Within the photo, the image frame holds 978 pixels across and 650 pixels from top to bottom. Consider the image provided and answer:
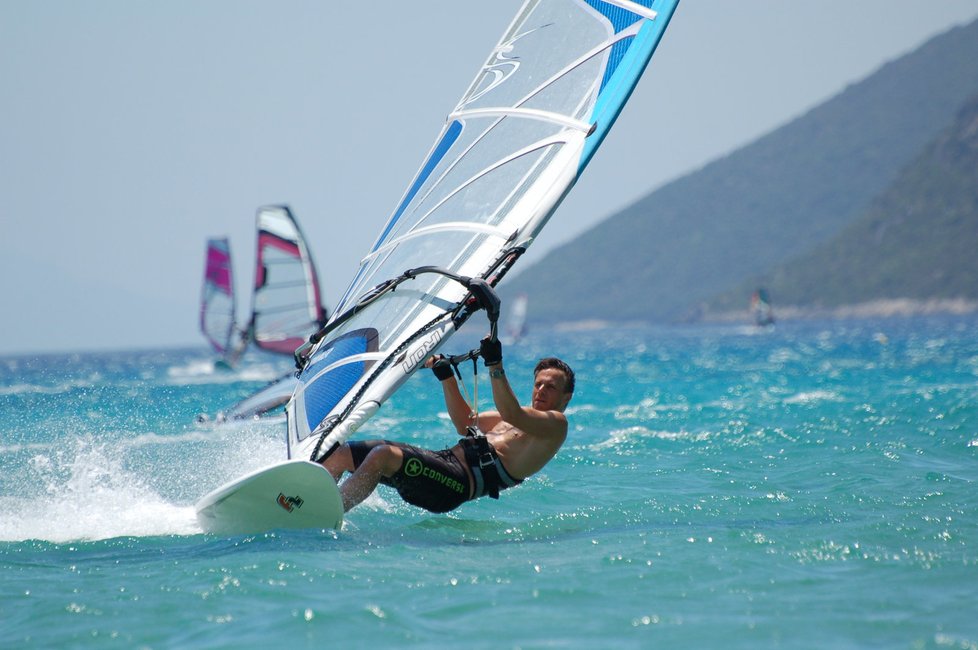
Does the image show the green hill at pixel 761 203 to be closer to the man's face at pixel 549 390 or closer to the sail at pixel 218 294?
the sail at pixel 218 294

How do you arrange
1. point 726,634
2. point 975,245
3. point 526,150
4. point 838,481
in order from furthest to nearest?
1. point 975,245
2. point 838,481
3. point 526,150
4. point 726,634

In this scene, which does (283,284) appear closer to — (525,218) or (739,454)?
(739,454)

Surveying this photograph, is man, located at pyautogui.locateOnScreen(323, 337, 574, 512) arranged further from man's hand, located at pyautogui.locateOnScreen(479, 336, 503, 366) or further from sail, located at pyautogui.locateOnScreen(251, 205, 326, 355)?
sail, located at pyautogui.locateOnScreen(251, 205, 326, 355)

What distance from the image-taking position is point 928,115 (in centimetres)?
16812

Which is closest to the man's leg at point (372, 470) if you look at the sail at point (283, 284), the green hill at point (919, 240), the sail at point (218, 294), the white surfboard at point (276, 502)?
the white surfboard at point (276, 502)

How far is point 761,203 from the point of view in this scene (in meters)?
171

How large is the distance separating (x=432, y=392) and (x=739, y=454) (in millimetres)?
12536

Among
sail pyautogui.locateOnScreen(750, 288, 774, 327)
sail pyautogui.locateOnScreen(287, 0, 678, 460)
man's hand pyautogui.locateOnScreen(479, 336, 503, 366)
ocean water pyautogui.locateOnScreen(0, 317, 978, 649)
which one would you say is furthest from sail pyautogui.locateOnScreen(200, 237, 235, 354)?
sail pyautogui.locateOnScreen(750, 288, 774, 327)

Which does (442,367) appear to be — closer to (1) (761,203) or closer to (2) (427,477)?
(2) (427,477)

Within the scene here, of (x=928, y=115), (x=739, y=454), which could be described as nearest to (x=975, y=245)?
(x=928, y=115)

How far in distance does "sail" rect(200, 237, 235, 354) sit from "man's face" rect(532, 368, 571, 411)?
22956mm

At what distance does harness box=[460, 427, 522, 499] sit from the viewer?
5.89 m

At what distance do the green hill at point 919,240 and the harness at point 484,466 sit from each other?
94992mm

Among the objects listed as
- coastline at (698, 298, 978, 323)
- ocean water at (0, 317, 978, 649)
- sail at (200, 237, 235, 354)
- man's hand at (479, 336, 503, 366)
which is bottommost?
coastline at (698, 298, 978, 323)
